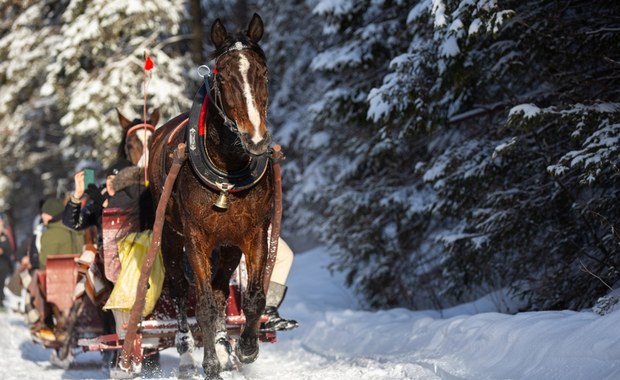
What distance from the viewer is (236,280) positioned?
7.54 m

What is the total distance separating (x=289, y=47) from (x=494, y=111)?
1550 cm

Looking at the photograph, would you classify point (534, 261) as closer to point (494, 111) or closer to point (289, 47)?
point (494, 111)

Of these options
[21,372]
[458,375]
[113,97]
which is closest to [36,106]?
[113,97]

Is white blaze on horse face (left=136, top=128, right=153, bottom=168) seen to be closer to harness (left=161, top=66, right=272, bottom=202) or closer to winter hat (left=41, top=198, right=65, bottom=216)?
harness (left=161, top=66, right=272, bottom=202)

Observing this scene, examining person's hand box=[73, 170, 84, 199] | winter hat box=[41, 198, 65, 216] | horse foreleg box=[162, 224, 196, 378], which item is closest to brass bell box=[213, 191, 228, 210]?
horse foreleg box=[162, 224, 196, 378]

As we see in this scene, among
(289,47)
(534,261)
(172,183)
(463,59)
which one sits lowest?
(534,261)

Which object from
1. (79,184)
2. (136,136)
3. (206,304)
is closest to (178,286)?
(206,304)

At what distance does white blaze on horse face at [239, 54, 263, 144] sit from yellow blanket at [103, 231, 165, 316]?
223 centimetres

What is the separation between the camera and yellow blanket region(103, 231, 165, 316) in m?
6.90

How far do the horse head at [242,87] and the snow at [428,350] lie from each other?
189 cm

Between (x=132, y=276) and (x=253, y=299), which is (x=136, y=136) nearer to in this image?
(x=132, y=276)

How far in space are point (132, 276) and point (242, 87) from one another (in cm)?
242

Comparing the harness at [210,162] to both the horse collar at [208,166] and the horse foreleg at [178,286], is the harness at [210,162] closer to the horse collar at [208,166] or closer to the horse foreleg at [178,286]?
the horse collar at [208,166]

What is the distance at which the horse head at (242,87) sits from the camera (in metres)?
5.13
